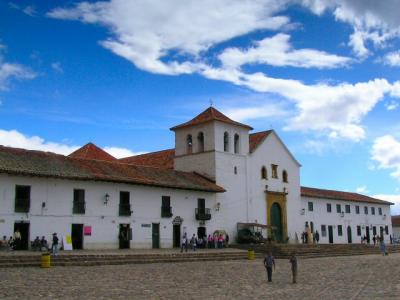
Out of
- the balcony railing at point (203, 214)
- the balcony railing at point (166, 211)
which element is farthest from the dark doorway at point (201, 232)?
the balcony railing at point (166, 211)

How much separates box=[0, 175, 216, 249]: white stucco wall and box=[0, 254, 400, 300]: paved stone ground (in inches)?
328

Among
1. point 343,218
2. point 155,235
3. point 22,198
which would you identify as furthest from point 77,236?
point 343,218

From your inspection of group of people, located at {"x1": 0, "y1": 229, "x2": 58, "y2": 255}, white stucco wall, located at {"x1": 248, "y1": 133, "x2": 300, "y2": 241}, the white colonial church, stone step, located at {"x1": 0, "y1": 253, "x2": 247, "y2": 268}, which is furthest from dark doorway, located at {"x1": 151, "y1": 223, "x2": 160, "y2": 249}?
white stucco wall, located at {"x1": 248, "y1": 133, "x2": 300, "y2": 241}

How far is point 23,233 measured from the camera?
98.2ft

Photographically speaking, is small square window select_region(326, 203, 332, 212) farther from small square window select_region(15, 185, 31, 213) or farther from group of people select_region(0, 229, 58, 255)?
small square window select_region(15, 185, 31, 213)

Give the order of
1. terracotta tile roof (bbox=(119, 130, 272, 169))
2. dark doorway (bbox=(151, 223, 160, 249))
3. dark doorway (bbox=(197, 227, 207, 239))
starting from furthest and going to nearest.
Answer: terracotta tile roof (bbox=(119, 130, 272, 169)), dark doorway (bbox=(197, 227, 207, 239)), dark doorway (bbox=(151, 223, 160, 249))

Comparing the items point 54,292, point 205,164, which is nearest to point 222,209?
point 205,164

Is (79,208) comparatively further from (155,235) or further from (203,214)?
(203,214)

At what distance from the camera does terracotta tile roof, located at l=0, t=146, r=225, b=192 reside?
30.2m

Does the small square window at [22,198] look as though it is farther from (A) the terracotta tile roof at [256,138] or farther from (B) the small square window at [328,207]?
(B) the small square window at [328,207]

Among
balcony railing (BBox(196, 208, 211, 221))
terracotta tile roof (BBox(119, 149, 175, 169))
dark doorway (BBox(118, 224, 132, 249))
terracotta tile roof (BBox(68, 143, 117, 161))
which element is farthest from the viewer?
terracotta tile roof (BBox(119, 149, 175, 169))

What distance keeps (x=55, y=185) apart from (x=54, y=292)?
54.7ft

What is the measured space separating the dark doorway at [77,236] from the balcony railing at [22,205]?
10.6ft

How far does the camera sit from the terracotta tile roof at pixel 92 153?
47.3 meters
